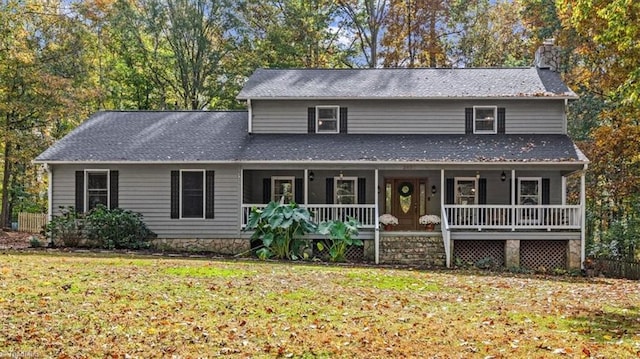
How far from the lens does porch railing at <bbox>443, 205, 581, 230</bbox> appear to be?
18.1 m

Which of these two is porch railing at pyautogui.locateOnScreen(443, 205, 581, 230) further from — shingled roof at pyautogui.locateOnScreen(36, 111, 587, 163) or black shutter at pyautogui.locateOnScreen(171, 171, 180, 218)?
black shutter at pyautogui.locateOnScreen(171, 171, 180, 218)

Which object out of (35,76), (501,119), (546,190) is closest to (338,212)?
(501,119)

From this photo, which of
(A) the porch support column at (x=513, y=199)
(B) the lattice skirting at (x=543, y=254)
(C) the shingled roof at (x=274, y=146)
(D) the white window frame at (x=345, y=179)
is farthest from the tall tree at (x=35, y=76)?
(B) the lattice skirting at (x=543, y=254)

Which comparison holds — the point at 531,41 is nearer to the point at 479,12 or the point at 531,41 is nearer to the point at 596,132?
the point at 479,12

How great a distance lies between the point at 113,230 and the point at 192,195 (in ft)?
8.40

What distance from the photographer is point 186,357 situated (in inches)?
250

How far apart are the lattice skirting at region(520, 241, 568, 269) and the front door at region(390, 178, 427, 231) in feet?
12.0

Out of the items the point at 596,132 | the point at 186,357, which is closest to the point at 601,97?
the point at 596,132

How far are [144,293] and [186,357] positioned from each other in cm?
356

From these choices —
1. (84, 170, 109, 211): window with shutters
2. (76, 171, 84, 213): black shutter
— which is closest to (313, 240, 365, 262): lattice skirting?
(84, 170, 109, 211): window with shutters

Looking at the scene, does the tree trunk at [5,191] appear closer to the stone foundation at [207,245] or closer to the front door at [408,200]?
the stone foundation at [207,245]

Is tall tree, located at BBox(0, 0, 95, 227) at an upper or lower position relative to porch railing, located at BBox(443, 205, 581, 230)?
upper

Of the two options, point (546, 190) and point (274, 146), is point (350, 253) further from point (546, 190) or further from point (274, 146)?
point (546, 190)

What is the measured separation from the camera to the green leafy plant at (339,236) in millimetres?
17828
